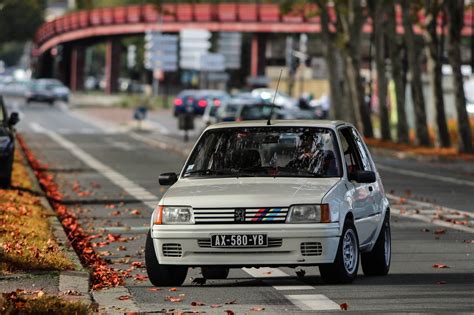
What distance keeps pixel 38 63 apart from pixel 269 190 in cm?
16438

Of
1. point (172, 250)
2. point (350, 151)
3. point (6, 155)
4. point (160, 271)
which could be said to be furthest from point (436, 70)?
point (172, 250)

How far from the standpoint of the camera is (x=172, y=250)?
525 inches

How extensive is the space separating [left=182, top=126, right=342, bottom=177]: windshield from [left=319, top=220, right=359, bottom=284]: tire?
2.04 feet

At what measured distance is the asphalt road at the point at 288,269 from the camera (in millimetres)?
12541

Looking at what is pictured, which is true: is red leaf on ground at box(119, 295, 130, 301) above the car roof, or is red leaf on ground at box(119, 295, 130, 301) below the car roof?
below

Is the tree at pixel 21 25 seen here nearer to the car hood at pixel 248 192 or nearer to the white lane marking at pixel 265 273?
the white lane marking at pixel 265 273

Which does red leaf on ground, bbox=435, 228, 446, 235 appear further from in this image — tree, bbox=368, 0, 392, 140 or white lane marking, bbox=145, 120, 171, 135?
white lane marking, bbox=145, 120, 171, 135

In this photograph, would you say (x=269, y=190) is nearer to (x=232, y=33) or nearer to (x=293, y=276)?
(x=293, y=276)

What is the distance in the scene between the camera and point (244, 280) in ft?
47.5

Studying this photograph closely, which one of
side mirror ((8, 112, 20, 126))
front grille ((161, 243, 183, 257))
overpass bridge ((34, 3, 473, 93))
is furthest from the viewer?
overpass bridge ((34, 3, 473, 93))

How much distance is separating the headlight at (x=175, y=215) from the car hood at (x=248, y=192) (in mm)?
45

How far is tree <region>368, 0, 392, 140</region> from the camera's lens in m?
52.3

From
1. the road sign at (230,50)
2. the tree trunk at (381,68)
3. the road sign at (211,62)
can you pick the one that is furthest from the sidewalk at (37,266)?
the road sign at (230,50)

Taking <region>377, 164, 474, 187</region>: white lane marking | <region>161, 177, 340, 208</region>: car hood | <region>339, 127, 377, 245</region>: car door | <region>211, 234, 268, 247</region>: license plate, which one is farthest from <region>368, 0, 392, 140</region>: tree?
<region>211, 234, 268, 247</region>: license plate
